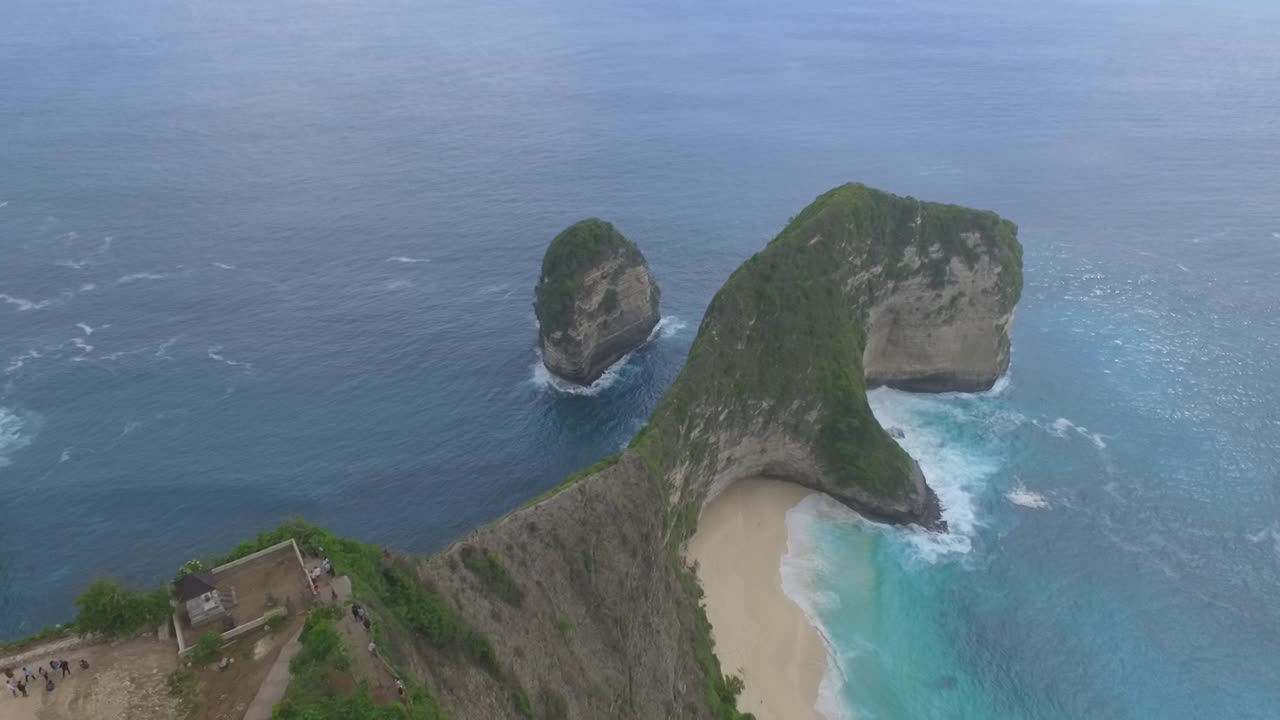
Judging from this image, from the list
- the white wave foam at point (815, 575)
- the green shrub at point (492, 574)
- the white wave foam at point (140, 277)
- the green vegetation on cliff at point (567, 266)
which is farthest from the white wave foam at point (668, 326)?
the white wave foam at point (140, 277)

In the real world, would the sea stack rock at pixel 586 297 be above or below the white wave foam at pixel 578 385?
above

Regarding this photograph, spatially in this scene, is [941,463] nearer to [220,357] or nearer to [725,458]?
[725,458]

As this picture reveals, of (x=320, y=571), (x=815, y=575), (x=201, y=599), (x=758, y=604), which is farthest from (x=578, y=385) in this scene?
(x=201, y=599)

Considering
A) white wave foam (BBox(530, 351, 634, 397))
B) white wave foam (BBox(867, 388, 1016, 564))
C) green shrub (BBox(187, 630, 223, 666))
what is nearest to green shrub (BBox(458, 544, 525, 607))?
green shrub (BBox(187, 630, 223, 666))

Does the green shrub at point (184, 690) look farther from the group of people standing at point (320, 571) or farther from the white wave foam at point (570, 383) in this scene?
the white wave foam at point (570, 383)

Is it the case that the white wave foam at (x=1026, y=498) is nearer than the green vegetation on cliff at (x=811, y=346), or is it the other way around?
the green vegetation on cliff at (x=811, y=346)

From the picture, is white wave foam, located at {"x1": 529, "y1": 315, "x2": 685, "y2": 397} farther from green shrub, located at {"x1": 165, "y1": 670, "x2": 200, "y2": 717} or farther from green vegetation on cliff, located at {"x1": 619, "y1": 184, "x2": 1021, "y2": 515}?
green shrub, located at {"x1": 165, "y1": 670, "x2": 200, "y2": 717}

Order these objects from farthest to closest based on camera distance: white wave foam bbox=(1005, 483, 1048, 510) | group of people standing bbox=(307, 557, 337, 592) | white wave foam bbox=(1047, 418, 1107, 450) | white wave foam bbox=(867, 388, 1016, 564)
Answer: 1. white wave foam bbox=(1047, 418, 1107, 450)
2. white wave foam bbox=(1005, 483, 1048, 510)
3. white wave foam bbox=(867, 388, 1016, 564)
4. group of people standing bbox=(307, 557, 337, 592)

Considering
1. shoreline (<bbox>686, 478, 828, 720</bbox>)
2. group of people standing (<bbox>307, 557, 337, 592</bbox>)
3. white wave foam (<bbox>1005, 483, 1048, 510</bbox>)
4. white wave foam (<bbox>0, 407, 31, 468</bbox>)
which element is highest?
group of people standing (<bbox>307, 557, 337, 592</bbox>)
